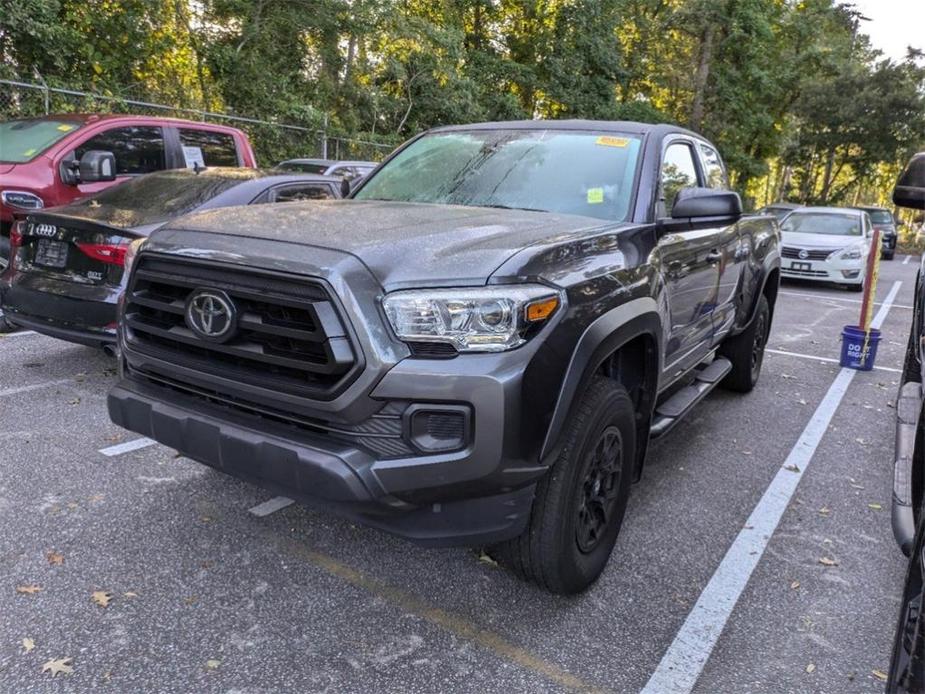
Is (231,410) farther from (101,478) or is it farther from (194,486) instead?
(101,478)

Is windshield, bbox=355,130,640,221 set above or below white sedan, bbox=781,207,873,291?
above

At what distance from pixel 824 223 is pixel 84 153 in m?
13.8

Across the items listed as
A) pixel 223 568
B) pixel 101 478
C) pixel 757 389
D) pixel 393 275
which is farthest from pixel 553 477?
pixel 757 389

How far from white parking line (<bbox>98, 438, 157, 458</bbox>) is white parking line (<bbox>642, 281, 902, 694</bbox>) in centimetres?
287

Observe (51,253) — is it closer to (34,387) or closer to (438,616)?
(34,387)

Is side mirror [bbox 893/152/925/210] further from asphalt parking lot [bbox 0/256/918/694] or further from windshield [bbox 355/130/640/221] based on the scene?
asphalt parking lot [bbox 0/256/918/694]

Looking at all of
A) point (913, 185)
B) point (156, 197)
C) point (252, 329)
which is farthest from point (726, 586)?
point (156, 197)

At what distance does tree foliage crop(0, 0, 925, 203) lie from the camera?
42.1ft

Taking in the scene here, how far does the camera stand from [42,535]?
3117mm

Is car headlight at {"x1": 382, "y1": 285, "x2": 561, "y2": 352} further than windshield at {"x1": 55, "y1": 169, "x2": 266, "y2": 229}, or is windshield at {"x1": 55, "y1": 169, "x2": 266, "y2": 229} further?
windshield at {"x1": 55, "y1": 169, "x2": 266, "y2": 229}

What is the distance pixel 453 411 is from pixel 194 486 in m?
2.06

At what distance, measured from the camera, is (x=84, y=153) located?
22.0ft

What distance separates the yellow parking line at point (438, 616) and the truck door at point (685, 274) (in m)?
1.61

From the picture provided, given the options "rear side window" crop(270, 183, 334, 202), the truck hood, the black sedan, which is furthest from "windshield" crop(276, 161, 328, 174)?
the truck hood
